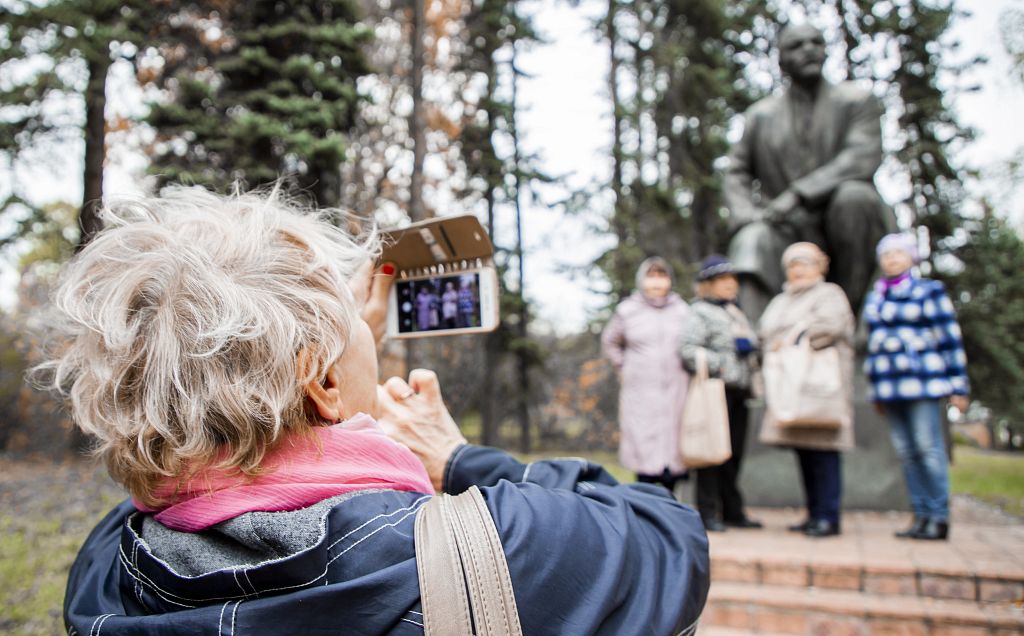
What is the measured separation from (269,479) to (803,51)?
560 cm

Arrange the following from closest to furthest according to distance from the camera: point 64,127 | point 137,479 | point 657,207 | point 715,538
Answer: point 137,479 → point 715,538 → point 64,127 → point 657,207

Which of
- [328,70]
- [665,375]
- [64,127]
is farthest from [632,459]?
[64,127]

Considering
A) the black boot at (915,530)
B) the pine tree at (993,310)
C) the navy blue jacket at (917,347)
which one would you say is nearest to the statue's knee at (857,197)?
the navy blue jacket at (917,347)

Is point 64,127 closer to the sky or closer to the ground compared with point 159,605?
closer to the sky

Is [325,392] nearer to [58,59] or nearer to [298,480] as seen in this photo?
[298,480]

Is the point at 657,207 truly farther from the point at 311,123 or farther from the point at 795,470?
the point at 795,470

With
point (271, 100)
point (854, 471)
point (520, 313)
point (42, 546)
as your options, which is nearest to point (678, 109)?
point (520, 313)

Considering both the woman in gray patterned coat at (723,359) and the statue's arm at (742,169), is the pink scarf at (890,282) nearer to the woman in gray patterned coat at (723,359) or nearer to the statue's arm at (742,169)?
the woman in gray patterned coat at (723,359)

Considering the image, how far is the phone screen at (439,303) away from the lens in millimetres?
1337

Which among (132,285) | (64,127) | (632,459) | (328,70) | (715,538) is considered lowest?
(715,538)

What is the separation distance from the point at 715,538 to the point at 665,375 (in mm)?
973

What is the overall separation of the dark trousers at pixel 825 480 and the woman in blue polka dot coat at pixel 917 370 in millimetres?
363

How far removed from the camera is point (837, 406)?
3957 millimetres

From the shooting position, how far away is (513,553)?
814mm
